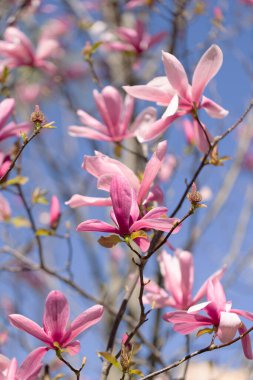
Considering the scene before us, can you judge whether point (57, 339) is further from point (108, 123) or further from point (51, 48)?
point (51, 48)

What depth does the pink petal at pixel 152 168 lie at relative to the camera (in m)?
0.86

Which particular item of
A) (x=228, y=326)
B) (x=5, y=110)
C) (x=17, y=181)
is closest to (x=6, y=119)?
(x=5, y=110)

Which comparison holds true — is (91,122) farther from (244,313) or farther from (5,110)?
(244,313)

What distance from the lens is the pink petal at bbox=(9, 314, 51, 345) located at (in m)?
0.77

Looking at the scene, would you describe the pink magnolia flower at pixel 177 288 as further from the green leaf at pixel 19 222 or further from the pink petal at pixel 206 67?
the green leaf at pixel 19 222

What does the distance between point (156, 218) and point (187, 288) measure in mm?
310

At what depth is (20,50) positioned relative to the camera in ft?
4.73

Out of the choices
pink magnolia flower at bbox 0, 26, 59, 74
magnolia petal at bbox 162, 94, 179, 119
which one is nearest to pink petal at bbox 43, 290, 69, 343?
magnolia petal at bbox 162, 94, 179, 119

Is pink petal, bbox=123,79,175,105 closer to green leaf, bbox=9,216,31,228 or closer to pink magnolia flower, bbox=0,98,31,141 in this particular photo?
pink magnolia flower, bbox=0,98,31,141

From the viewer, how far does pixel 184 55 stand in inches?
70.3

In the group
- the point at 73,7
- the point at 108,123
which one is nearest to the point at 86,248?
the point at 73,7

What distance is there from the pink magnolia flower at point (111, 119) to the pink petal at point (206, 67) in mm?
215

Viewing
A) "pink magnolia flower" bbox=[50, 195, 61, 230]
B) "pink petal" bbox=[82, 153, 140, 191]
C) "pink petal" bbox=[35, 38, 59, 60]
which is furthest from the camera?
"pink petal" bbox=[35, 38, 59, 60]

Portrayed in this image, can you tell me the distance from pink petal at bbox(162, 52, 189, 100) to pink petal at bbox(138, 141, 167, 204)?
0.47 feet
